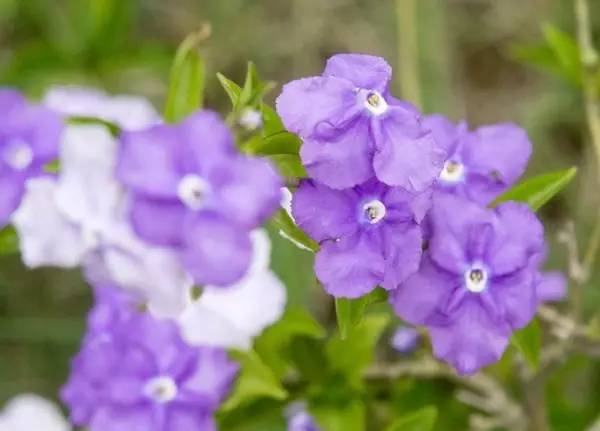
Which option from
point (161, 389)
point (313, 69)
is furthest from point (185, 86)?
point (313, 69)

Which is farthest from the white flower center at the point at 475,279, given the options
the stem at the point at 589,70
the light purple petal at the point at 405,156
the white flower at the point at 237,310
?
the stem at the point at 589,70

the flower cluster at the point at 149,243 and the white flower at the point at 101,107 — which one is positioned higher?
the white flower at the point at 101,107

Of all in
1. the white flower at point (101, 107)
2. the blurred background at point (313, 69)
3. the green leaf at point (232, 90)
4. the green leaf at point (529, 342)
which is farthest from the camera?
the blurred background at point (313, 69)

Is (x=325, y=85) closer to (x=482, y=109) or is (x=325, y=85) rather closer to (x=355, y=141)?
(x=355, y=141)

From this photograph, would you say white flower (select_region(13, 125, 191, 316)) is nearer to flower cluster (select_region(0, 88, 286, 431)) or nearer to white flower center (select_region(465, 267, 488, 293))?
flower cluster (select_region(0, 88, 286, 431))

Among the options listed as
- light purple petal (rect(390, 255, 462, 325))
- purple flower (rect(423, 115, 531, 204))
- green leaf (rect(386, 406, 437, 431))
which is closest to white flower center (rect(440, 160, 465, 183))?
purple flower (rect(423, 115, 531, 204))

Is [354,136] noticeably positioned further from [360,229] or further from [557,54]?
[557,54]

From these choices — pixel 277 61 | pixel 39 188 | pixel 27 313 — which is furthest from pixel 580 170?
pixel 39 188

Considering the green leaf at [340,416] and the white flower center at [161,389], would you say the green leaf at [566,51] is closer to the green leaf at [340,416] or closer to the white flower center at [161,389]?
the green leaf at [340,416]
